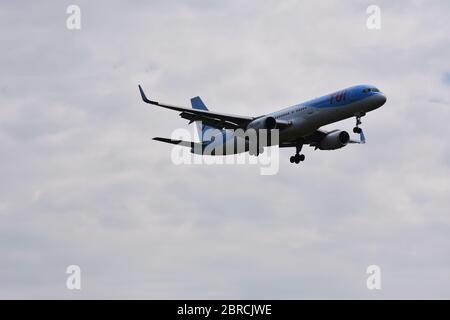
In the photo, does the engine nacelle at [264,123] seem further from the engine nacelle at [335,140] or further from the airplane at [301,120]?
the engine nacelle at [335,140]

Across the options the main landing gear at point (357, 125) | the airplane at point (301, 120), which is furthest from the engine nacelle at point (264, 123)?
the main landing gear at point (357, 125)

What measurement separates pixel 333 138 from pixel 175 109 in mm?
14381

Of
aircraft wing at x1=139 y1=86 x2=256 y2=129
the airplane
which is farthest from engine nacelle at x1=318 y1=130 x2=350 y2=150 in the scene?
aircraft wing at x1=139 y1=86 x2=256 y2=129

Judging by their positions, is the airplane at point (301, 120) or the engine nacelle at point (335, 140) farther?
the engine nacelle at point (335, 140)

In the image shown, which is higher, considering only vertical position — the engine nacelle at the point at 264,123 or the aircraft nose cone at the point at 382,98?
the aircraft nose cone at the point at 382,98

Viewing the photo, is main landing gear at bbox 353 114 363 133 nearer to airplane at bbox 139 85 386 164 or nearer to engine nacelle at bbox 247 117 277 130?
airplane at bbox 139 85 386 164

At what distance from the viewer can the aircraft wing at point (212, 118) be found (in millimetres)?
56381

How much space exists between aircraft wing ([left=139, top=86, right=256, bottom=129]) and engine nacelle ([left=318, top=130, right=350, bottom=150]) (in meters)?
7.26
